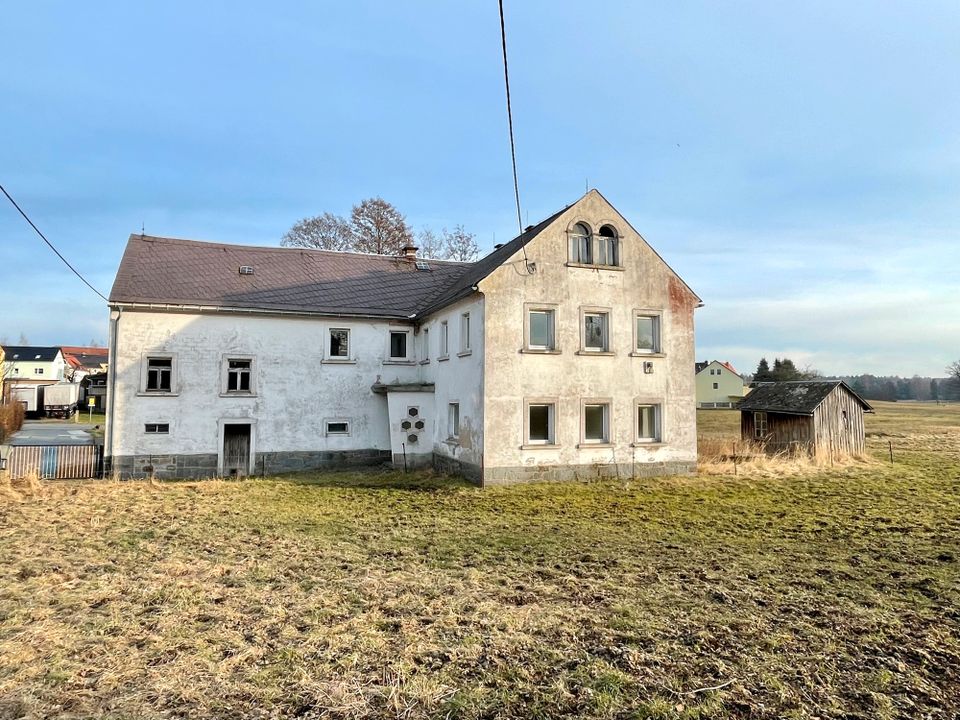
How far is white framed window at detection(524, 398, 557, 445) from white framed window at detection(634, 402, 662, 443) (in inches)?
120

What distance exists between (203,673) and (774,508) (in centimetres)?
1276

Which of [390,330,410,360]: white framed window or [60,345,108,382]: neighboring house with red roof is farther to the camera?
[60,345,108,382]: neighboring house with red roof

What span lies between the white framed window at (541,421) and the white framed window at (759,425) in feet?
Answer: 41.6

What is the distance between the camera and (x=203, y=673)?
Answer: 5.34 meters

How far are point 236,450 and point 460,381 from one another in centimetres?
833

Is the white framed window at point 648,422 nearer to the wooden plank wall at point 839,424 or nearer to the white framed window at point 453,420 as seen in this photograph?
the white framed window at point 453,420

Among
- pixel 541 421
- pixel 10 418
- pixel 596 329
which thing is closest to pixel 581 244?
pixel 596 329

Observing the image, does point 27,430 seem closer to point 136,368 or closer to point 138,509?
point 136,368

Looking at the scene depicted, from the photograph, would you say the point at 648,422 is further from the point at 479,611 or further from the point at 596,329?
the point at 479,611

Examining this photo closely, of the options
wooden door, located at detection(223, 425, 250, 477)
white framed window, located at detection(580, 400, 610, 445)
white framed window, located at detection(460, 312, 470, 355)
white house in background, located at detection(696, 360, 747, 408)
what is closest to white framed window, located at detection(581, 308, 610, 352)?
white framed window, located at detection(580, 400, 610, 445)

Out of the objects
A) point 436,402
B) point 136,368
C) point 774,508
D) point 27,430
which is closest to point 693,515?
point 774,508

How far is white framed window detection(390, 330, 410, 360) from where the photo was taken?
22297mm

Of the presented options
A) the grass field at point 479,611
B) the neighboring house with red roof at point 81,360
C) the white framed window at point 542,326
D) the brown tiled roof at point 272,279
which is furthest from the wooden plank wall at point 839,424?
the neighboring house with red roof at point 81,360

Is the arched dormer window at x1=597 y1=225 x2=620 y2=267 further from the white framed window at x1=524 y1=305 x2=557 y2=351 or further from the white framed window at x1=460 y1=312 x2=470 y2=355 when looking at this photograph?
the white framed window at x1=460 y1=312 x2=470 y2=355
